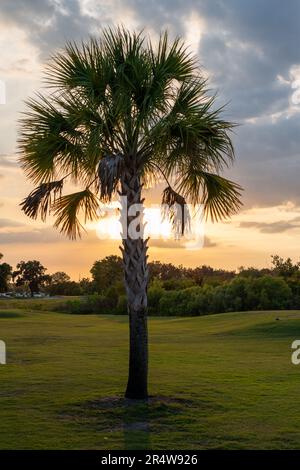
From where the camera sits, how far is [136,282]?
1377 centimetres

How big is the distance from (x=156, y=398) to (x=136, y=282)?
2.85 meters

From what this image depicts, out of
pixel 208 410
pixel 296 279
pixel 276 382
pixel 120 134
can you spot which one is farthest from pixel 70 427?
pixel 296 279

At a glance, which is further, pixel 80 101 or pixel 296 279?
pixel 296 279

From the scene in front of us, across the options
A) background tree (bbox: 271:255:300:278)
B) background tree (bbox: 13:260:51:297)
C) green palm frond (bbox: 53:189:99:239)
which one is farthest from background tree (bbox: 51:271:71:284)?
green palm frond (bbox: 53:189:99:239)

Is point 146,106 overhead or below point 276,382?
overhead

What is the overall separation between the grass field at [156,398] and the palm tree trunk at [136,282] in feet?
2.30

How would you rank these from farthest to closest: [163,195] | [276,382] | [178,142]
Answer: [276,382], [163,195], [178,142]

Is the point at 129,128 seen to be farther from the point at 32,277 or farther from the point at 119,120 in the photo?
the point at 32,277

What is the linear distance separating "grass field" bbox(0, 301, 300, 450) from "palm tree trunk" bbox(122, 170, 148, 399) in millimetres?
Answer: 701

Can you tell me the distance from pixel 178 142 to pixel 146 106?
45.9 inches

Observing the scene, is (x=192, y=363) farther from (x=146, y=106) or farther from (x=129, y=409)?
(x=146, y=106)

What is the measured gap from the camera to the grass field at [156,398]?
11.2 meters

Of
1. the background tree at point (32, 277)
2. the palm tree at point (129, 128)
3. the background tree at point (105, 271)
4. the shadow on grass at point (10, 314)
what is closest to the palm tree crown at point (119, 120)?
the palm tree at point (129, 128)
